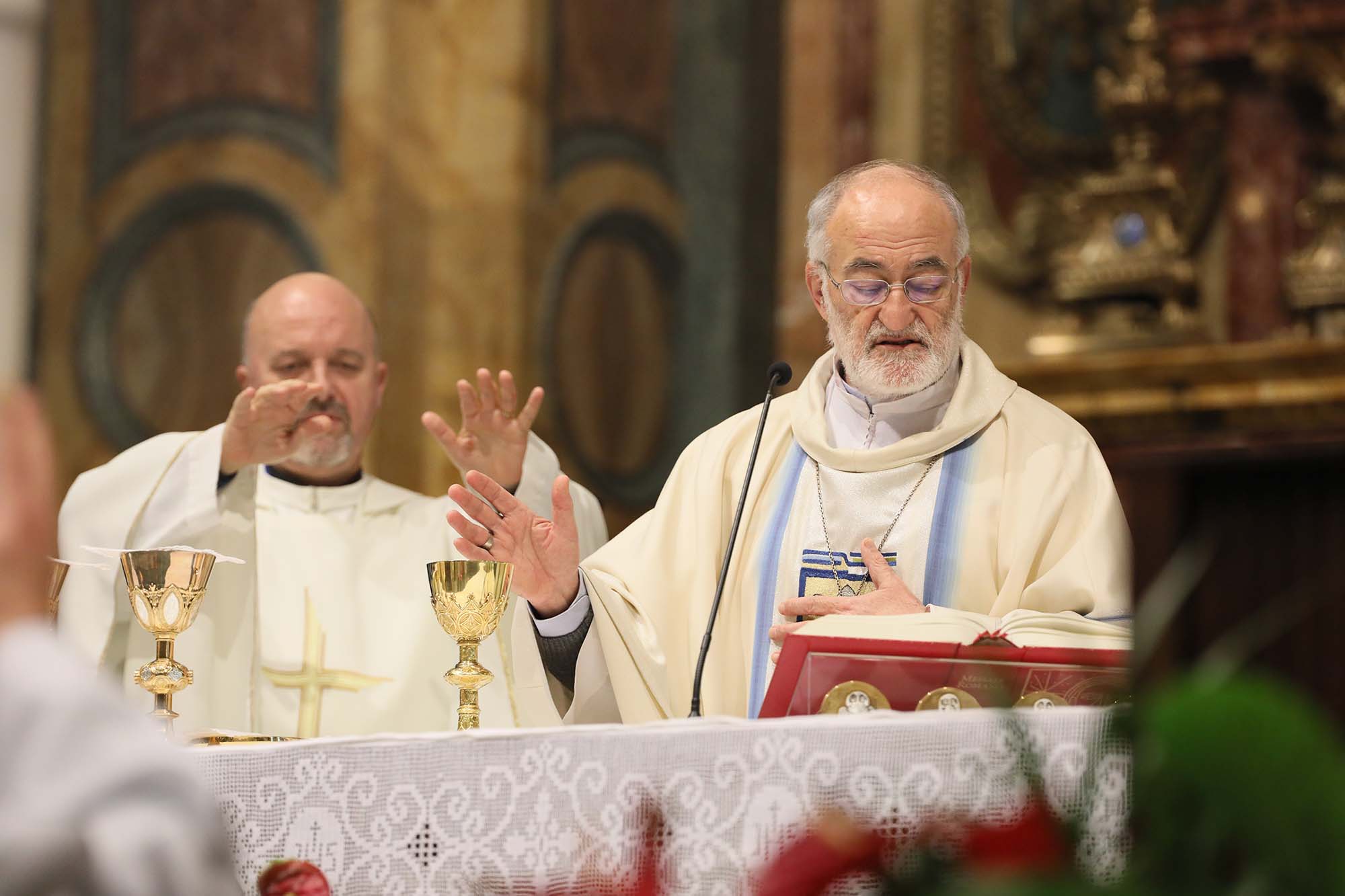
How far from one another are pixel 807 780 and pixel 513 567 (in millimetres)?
1094

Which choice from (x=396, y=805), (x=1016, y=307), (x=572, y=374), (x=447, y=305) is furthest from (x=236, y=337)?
(x=396, y=805)

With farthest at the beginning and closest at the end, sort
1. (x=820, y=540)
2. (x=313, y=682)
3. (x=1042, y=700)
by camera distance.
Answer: (x=313, y=682)
(x=820, y=540)
(x=1042, y=700)

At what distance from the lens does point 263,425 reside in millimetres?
4109

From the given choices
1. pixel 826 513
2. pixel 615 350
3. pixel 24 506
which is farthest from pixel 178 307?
pixel 24 506

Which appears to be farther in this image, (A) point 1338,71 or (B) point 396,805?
(A) point 1338,71

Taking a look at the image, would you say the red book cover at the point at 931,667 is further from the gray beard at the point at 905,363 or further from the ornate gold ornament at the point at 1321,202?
the ornate gold ornament at the point at 1321,202

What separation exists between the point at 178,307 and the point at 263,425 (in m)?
4.07

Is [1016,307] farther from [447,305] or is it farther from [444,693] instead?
[444,693]

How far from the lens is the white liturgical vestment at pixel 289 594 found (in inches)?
167

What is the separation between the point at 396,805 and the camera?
260 centimetres

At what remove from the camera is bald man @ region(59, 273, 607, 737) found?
418 cm

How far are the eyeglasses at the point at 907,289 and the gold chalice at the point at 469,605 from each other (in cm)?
90

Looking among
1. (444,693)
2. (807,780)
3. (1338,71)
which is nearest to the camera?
(807,780)

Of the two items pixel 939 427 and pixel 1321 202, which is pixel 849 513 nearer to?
pixel 939 427
